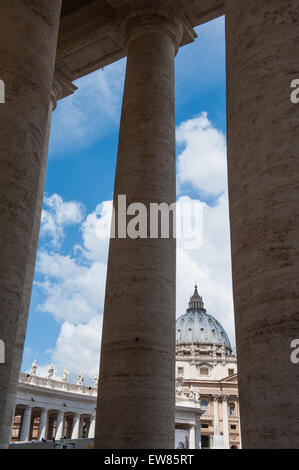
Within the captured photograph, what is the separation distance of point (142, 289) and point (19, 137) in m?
10.6

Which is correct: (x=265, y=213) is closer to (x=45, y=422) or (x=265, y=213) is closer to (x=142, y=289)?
(x=142, y=289)

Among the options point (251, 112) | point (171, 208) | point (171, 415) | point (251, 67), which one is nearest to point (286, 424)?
point (251, 112)

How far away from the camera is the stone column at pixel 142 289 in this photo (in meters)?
21.8

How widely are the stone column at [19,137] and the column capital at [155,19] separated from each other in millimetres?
13936

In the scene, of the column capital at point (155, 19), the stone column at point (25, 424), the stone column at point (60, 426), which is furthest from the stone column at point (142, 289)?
the stone column at point (60, 426)

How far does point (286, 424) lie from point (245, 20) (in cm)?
1217

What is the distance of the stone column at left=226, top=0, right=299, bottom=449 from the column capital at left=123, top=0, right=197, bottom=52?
18380 mm

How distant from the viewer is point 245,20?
51.5ft

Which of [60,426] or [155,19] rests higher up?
[155,19]

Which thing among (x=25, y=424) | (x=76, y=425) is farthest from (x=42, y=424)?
(x=76, y=425)

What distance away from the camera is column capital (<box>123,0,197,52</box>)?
1304 inches

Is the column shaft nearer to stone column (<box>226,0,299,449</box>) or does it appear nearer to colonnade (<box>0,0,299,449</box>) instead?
colonnade (<box>0,0,299,449</box>)

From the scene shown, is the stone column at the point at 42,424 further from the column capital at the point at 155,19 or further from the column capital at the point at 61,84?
the column capital at the point at 155,19

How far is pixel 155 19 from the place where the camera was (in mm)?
33156
